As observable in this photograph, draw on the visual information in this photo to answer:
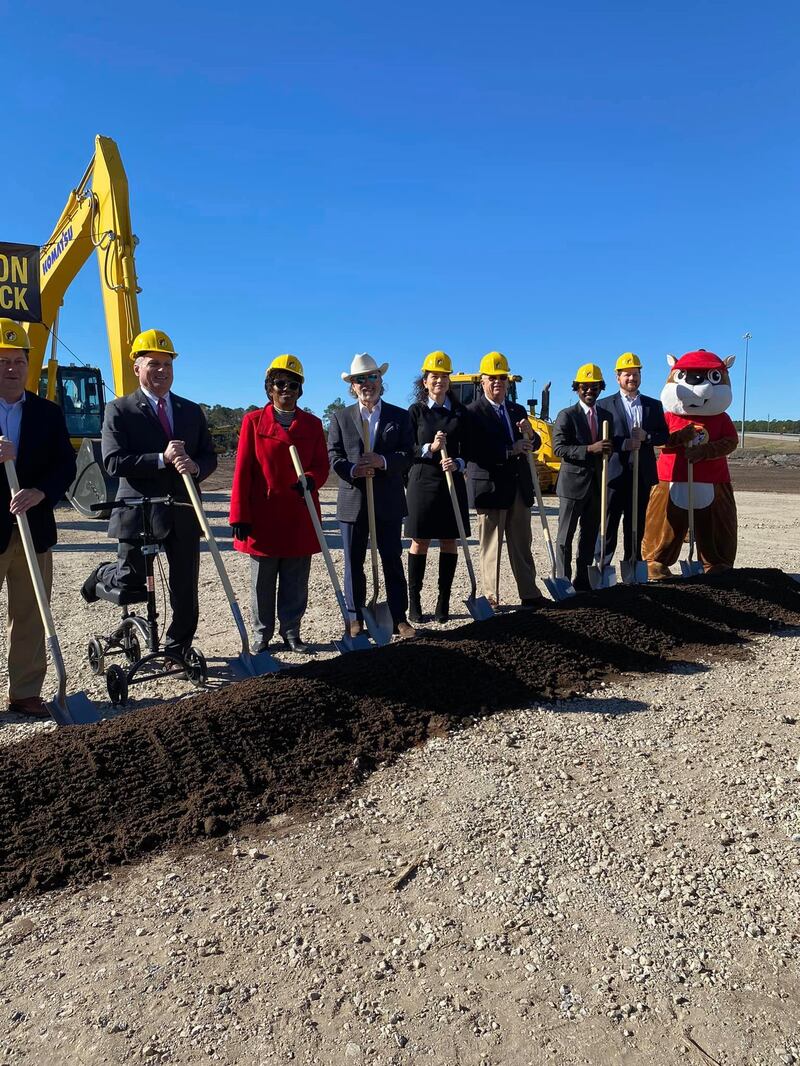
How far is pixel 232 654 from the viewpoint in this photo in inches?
212

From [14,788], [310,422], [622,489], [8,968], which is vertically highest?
[310,422]

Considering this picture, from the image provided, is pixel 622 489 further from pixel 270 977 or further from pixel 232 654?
pixel 270 977

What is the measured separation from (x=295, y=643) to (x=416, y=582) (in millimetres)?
1274

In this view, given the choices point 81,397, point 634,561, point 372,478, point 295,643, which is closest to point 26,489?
point 295,643

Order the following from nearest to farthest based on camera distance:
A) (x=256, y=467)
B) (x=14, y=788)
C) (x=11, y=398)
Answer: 1. (x=14, y=788)
2. (x=11, y=398)
3. (x=256, y=467)

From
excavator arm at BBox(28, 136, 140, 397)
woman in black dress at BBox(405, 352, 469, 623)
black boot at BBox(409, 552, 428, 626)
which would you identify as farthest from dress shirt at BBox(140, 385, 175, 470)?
excavator arm at BBox(28, 136, 140, 397)

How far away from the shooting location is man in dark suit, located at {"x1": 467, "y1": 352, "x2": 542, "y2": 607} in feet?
19.9

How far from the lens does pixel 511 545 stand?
6.23 metres

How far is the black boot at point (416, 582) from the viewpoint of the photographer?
6.17 m

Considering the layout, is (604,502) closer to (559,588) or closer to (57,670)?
(559,588)

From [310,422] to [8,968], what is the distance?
11.8ft

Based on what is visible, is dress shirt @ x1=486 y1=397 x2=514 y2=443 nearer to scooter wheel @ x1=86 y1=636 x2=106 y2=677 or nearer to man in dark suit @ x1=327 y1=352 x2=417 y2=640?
man in dark suit @ x1=327 y1=352 x2=417 y2=640

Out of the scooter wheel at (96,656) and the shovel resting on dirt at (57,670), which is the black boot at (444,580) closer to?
the scooter wheel at (96,656)

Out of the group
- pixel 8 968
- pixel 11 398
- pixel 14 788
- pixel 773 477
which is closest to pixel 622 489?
pixel 11 398
